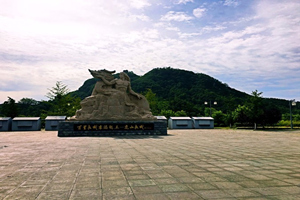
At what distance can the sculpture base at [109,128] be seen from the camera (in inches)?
458

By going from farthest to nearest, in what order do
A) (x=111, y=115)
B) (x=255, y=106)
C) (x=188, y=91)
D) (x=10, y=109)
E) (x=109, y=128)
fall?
(x=188, y=91) → (x=10, y=109) → (x=255, y=106) → (x=111, y=115) → (x=109, y=128)

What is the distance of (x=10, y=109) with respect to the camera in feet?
92.1

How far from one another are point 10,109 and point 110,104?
852 inches

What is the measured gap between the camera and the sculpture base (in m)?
11.6

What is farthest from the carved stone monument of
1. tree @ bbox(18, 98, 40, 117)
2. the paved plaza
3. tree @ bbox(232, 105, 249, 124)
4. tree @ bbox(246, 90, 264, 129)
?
tree @ bbox(18, 98, 40, 117)

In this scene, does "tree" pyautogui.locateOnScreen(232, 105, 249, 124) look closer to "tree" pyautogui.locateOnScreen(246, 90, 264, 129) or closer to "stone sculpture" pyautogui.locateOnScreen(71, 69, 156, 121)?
"tree" pyautogui.locateOnScreen(246, 90, 264, 129)

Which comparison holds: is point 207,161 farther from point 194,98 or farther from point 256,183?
point 194,98

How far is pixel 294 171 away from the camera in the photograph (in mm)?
4027

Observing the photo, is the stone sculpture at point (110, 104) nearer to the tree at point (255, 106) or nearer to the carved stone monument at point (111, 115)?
the carved stone monument at point (111, 115)

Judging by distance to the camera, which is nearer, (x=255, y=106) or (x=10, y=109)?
(x=255, y=106)

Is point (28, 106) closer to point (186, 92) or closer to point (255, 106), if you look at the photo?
point (186, 92)

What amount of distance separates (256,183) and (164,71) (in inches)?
1973

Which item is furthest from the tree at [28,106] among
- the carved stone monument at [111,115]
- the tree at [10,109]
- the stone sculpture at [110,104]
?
the carved stone monument at [111,115]

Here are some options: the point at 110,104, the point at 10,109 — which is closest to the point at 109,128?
the point at 110,104
